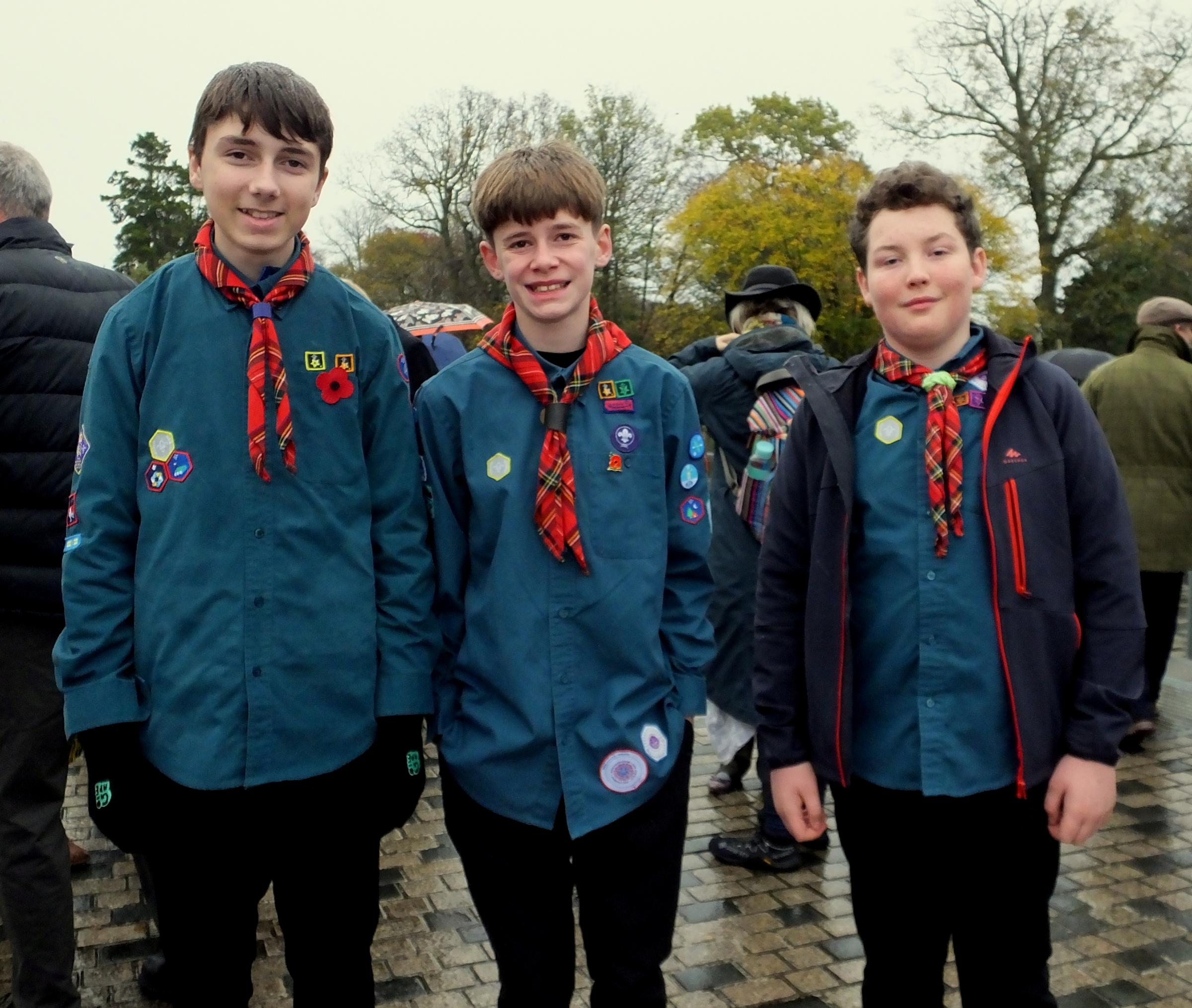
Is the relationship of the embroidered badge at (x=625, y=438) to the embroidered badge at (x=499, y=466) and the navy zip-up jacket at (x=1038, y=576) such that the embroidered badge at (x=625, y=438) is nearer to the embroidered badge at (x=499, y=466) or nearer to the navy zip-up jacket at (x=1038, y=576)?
the embroidered badge at (x=499, y=466)

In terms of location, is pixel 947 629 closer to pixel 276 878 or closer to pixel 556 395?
pixel 556 395

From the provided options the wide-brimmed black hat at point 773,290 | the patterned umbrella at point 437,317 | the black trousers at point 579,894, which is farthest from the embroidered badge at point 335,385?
the patterned umbrella at point 437,317

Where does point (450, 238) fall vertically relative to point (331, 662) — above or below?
above

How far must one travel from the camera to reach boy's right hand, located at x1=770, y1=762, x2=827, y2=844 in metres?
2.55

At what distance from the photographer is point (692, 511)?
2.61 meters

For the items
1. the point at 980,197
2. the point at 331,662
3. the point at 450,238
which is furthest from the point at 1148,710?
the point at 450,238

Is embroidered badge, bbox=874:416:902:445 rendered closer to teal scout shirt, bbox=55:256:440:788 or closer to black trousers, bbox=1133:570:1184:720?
teal scout shirt, bbox=55:256:440:788

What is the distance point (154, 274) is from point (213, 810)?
105 centimetres

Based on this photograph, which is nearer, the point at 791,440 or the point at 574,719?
the point at 574,719

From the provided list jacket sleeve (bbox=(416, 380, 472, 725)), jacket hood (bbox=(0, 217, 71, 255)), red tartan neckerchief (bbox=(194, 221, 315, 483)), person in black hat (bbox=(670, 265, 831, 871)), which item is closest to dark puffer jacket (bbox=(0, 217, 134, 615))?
jacket hood (bbox=(0, 217, 71, 255))

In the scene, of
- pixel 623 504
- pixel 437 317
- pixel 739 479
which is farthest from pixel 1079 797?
pixel 437 317

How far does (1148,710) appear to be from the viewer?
6.04 metres

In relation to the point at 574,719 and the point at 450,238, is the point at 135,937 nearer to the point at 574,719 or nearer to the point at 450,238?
the point at 574,719

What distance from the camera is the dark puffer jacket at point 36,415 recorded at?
3.24 m
